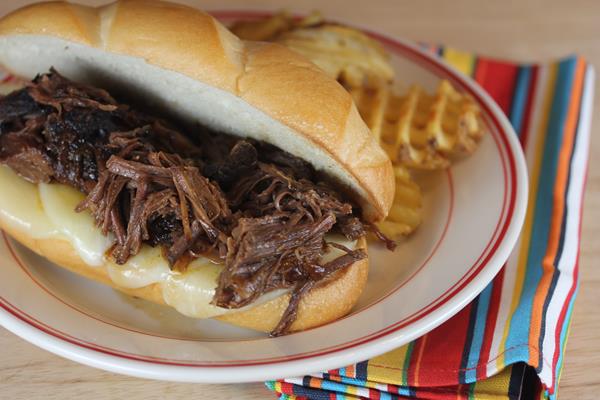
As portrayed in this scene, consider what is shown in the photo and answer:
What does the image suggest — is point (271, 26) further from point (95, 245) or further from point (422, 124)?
point (95, 245)

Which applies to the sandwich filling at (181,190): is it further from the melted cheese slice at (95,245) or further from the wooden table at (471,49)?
the wooden table at (471,49)

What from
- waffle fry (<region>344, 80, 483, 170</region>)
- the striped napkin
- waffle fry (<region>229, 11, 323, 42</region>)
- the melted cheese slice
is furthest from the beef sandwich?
waffle fry (<region>229, 11, 323, 42</region>)

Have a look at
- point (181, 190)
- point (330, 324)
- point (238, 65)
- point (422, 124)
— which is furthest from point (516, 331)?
point (238, 65)

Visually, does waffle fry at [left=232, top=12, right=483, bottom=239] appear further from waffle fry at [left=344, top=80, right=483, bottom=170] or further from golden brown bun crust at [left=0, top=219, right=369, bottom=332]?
golden brown bun crust at [left=0, top=219, right=369, bottom=332]

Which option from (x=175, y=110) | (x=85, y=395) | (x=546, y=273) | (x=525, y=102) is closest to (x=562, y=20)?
(x=525, y=102)

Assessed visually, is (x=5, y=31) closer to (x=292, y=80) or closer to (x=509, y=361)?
(x=292, y=80)
